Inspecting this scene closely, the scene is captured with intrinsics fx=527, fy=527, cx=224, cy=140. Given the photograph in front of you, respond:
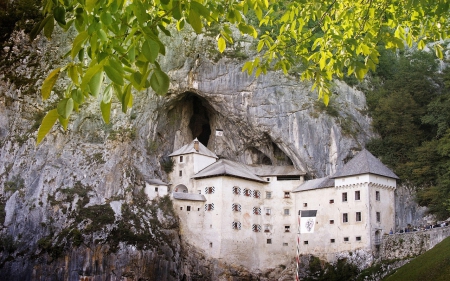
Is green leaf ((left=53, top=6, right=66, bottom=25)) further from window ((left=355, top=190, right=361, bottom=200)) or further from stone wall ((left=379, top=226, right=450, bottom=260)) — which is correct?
window ((left=355, top=190, right=361, bottom=200))

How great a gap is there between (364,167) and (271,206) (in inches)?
363

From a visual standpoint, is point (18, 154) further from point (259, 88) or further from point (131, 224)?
point (259, 88)

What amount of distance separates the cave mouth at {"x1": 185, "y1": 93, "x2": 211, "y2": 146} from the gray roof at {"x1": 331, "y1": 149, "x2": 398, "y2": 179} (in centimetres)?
1510

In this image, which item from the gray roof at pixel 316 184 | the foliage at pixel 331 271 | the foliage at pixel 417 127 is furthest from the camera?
the gray roof at pixel 316 184

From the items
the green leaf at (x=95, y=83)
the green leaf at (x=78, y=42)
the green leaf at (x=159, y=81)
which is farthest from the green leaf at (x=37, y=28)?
the green leaf at (x=159, y=81)

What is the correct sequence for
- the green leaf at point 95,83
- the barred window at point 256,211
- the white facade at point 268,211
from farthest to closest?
the barred window at point 256,211, the white facade at point 268,211, the green leaf at point 95,83

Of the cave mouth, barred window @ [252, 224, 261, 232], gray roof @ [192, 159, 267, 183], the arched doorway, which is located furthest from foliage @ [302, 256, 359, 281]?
the cave mouth

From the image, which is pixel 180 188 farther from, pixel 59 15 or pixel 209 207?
pixel 59 15

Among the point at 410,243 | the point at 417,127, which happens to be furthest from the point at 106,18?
the point at 417,127

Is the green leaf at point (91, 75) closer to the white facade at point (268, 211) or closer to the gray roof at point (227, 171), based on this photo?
the white facade at point (268, 211)

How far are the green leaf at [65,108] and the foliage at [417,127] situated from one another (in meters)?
38.9

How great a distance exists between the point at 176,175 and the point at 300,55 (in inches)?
1461

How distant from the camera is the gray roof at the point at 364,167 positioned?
42062mm

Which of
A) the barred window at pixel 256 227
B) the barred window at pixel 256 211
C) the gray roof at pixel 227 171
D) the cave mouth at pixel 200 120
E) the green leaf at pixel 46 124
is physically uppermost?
the cave mouth at pixel 200 120
